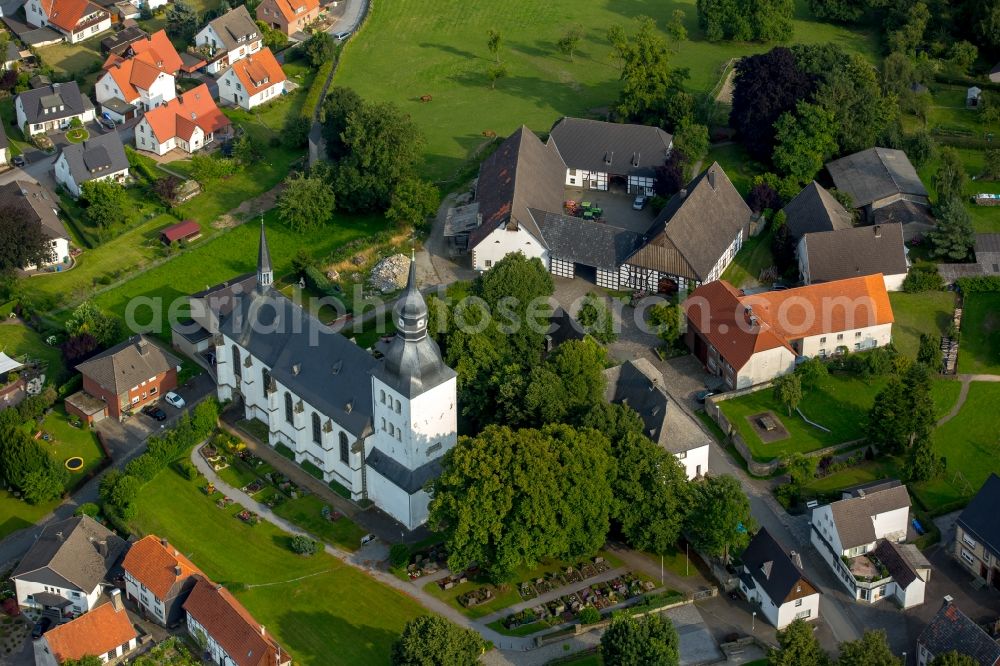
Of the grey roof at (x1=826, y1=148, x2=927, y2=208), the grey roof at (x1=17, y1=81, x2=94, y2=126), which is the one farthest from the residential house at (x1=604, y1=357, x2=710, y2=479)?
the grey roof at (x1=17, y1=81, x2=94, y2=126)

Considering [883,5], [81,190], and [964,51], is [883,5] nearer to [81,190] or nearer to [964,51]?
[964,51]

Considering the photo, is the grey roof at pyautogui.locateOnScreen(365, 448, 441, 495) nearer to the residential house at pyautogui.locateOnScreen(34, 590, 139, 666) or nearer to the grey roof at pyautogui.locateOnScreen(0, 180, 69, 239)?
the residential house at pyautogui.locateOnScreen(34, 590, 139, 666)

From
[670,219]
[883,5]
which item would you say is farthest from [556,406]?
[883,5]

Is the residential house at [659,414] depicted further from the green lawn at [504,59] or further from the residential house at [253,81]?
the residential house at [253,81]

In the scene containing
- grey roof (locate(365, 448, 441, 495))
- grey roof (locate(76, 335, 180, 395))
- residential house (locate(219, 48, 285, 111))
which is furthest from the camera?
residential house (locate(219, 48, 285, 111))

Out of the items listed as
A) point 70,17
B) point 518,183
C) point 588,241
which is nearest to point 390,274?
point 518,183

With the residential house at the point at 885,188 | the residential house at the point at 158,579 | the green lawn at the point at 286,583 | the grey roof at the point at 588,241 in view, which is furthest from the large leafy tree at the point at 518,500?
the residential house at the point at 885,188
